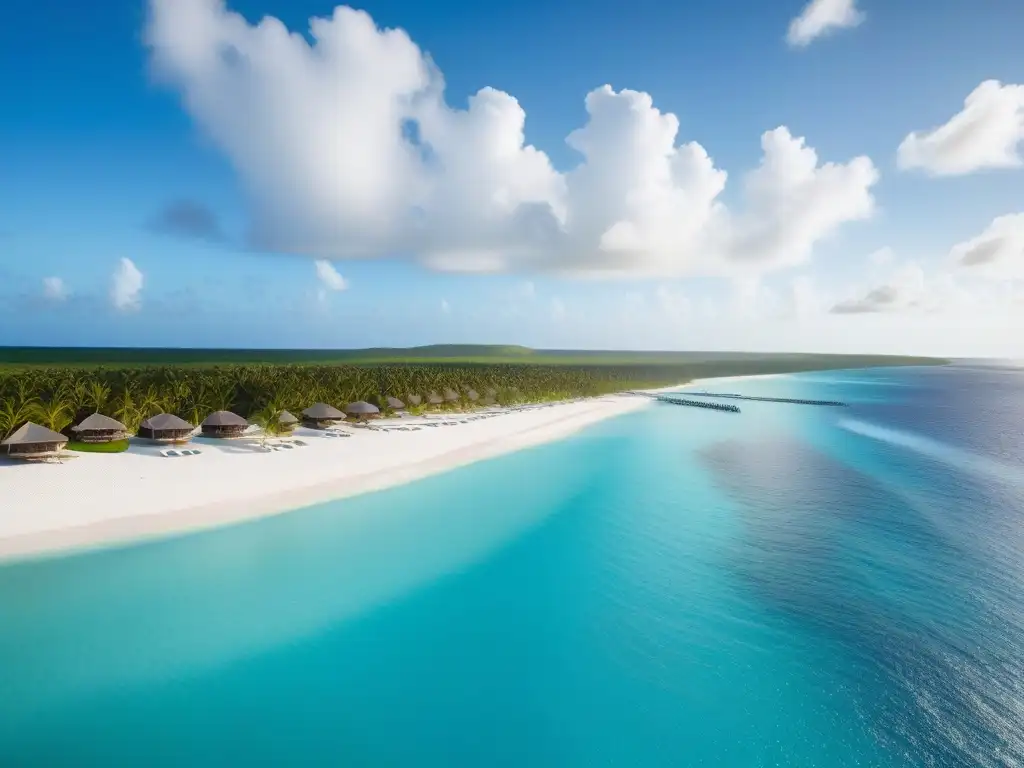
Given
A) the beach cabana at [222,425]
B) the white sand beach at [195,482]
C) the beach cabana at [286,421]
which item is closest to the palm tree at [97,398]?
the white sand beach at [195,482]

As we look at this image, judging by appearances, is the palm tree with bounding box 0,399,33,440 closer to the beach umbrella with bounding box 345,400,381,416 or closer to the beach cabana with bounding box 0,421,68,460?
the beach cabana with bounding box 0,421,68,460

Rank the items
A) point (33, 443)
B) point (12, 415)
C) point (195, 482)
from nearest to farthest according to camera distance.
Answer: point (195, 482)
point (33, 443)
point (12, 415)

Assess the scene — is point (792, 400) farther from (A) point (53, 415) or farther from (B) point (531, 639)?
(A) point (53, 415)

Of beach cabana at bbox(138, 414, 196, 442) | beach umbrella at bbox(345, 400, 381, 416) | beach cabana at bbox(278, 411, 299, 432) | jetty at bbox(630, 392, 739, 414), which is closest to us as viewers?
beach cabana at bbox(138, 414, 196, 442)

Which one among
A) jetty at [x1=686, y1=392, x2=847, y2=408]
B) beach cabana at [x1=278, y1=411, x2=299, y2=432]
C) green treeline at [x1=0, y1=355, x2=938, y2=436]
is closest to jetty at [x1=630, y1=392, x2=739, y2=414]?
jetty at [x1=686, y1=392, x2=847, y2=408]

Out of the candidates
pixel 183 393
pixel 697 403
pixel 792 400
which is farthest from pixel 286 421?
pixel 792 400

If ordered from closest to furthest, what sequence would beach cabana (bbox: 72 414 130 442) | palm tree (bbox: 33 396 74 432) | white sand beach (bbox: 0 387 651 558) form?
white sand beach (bbox: 0 387 651 558) < palm tree (bbox: 33 396 74 432) < beach cabana (bbox: 72 414 130 442)

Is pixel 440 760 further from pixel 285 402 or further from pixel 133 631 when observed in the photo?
pixel 285 402
